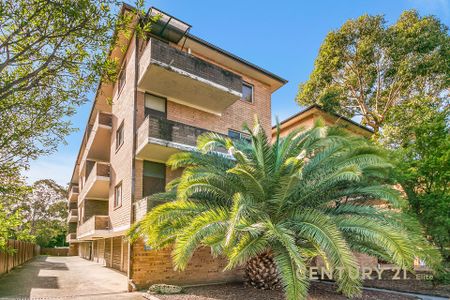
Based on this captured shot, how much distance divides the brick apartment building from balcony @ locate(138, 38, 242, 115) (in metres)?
0.04

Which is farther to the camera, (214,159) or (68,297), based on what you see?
(214,159)

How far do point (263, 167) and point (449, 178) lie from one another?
8.05 meters

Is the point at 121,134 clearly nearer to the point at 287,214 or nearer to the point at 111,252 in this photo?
the point at 111,252

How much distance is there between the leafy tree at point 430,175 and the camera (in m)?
11.8

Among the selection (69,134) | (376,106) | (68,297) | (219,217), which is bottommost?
(68,297)

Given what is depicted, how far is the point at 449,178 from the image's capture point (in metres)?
12.1

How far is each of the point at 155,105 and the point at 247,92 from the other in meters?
6.02

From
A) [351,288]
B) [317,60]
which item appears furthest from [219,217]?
[317,60]

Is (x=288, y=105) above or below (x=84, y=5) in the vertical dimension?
above

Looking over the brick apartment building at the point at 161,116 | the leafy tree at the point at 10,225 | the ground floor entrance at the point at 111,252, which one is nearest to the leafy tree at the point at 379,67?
the brick apartment building at the point at 161,116

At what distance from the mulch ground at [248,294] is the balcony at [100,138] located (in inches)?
459

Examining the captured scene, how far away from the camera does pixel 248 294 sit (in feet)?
33.4

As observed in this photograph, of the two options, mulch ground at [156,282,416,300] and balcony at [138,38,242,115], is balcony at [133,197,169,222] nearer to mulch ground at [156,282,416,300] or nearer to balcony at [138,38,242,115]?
mulch ground at [156,282,416,300]

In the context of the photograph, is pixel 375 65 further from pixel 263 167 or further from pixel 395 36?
pixel 263 167
